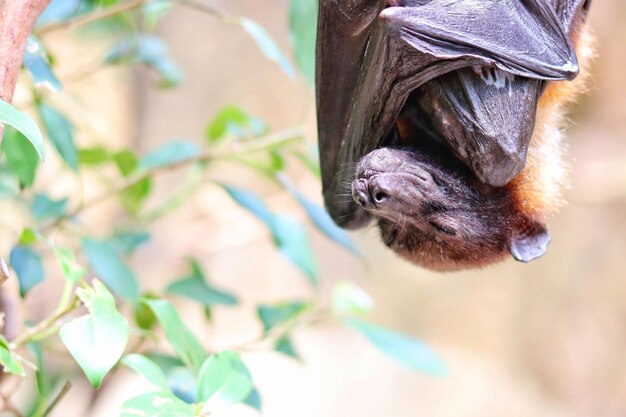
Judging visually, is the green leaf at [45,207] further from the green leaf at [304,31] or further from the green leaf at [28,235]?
the green leaf at [304,31]

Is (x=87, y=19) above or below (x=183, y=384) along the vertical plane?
above

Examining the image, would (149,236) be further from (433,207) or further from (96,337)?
(96,337)

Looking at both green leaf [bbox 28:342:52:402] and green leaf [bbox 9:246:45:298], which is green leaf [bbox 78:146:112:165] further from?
green leaf [bbox 28:342:52:402]

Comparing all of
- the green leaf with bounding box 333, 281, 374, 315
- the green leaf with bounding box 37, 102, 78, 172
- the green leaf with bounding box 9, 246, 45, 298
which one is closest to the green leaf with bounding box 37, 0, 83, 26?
the green leaf with bounding box 37, 102, 78, 172

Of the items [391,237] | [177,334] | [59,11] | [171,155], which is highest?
[59,11]

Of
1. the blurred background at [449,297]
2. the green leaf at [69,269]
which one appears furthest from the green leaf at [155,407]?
the blurred background at [449,297]

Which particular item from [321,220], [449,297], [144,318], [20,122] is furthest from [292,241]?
[449,297]
